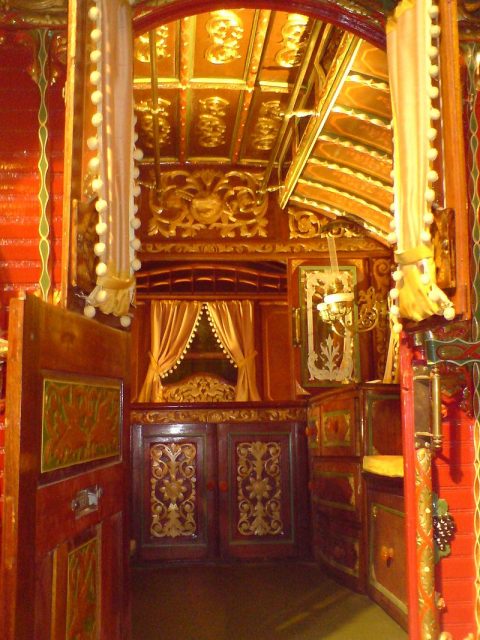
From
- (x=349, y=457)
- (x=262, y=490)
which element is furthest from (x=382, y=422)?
(x=262, y=490)

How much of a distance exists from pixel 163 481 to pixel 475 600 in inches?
114

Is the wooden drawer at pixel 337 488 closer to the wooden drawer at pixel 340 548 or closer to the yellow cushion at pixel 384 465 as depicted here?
the wooden drawer at pixel 340 548

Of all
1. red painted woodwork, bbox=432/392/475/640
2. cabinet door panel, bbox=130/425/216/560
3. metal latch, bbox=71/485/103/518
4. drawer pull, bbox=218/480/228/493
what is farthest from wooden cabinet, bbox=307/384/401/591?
metal latch, bbox=71/485/103/518

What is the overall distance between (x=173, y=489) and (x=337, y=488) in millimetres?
1376

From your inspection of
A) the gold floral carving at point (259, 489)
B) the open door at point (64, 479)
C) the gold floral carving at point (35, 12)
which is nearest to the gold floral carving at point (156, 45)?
the gold floral carving at point (35, 12)

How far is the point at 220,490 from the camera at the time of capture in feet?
17.1

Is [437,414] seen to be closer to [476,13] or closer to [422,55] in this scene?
[422,55]

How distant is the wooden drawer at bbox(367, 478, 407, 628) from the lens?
11.3ft

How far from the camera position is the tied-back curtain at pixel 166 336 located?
23.9 ft

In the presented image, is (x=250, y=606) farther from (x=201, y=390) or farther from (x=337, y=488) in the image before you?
(x=201, y=390)

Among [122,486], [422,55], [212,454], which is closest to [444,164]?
[422,55]

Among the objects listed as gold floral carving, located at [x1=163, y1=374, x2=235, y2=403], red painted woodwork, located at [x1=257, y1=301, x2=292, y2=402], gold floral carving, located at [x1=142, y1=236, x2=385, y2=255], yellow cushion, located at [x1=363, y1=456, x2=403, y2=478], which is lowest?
yellow cushion, located at [x1=363, y1=456, x2=403, y2=478]

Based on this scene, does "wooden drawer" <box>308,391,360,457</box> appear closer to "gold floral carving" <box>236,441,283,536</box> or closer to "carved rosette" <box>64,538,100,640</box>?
"gold floral carving" <box>236,441,283,536</box>

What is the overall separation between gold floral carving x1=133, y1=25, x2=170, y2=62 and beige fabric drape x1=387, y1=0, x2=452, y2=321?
1.75 metres
